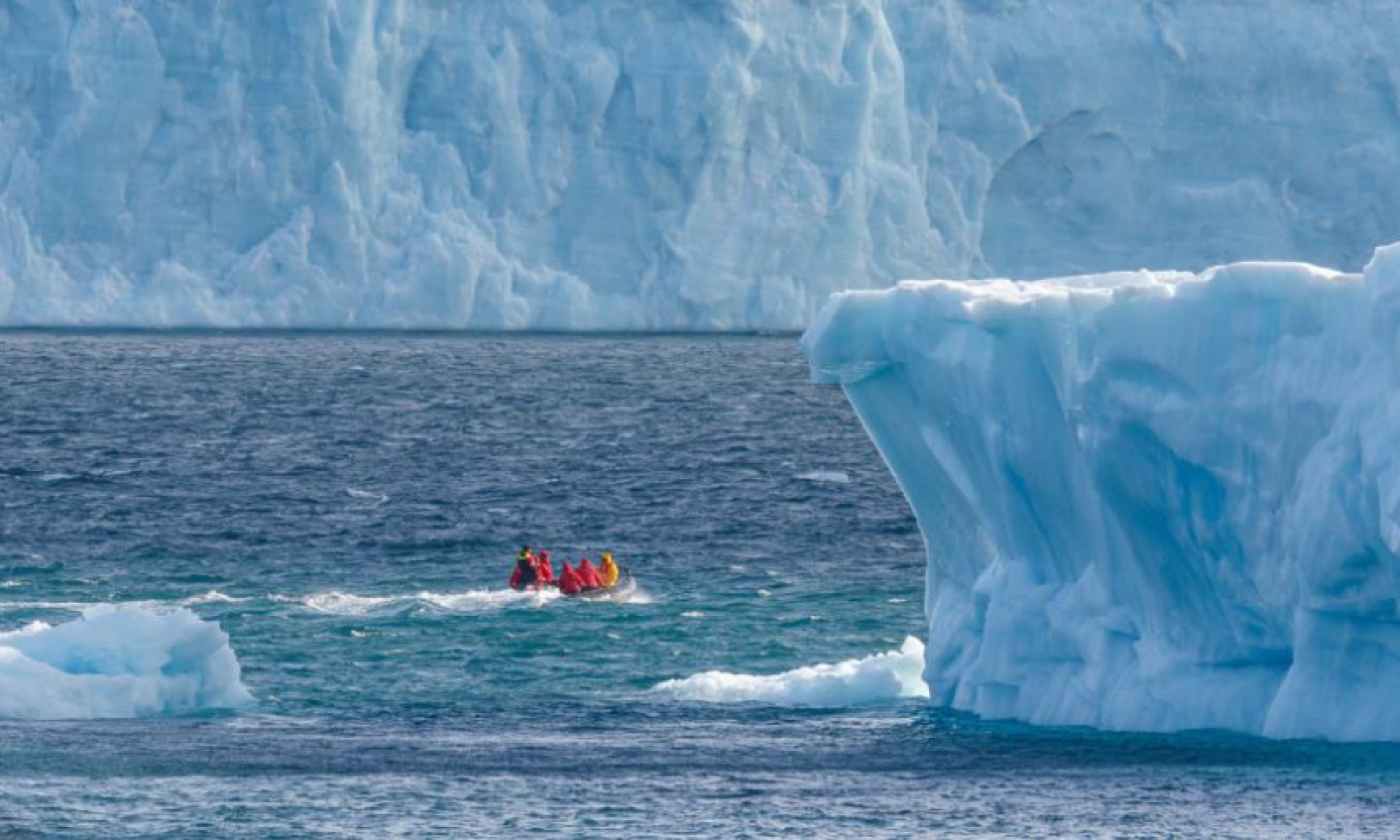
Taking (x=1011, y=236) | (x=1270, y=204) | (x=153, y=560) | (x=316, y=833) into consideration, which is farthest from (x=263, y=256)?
(x=316, y=833)

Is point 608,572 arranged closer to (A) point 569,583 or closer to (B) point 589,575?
(B) point 589,575

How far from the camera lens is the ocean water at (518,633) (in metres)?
17.5

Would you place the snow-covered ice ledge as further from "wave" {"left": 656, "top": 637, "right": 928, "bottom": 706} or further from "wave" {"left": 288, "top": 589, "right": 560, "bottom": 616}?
"wave" {"left": 288, "top": 589, "right": 560, "bottom": 616}

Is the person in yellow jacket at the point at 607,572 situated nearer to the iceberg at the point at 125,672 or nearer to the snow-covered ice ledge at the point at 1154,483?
the iceberg at the point at 125,672

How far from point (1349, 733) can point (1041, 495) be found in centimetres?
316

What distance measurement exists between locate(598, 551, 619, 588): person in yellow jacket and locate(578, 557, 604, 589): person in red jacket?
0.19 feet

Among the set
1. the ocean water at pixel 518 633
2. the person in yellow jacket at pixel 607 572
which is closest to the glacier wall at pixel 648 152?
the ocean water at pixel 518 633

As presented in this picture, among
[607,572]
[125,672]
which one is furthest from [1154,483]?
[607,572]

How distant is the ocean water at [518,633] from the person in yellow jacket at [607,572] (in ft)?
2.51

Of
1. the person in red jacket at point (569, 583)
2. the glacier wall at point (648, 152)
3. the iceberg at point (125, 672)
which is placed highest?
the glacier wall at point (648, 152)

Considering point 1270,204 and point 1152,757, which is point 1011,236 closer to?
point 1270,204

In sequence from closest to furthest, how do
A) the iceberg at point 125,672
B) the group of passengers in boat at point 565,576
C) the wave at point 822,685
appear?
the iceberg at point 125,672 → the wave at point 822,685 → the group of passengers in boat at point 565,576

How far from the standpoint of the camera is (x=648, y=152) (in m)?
63.8

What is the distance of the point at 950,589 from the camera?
72.1 feet
